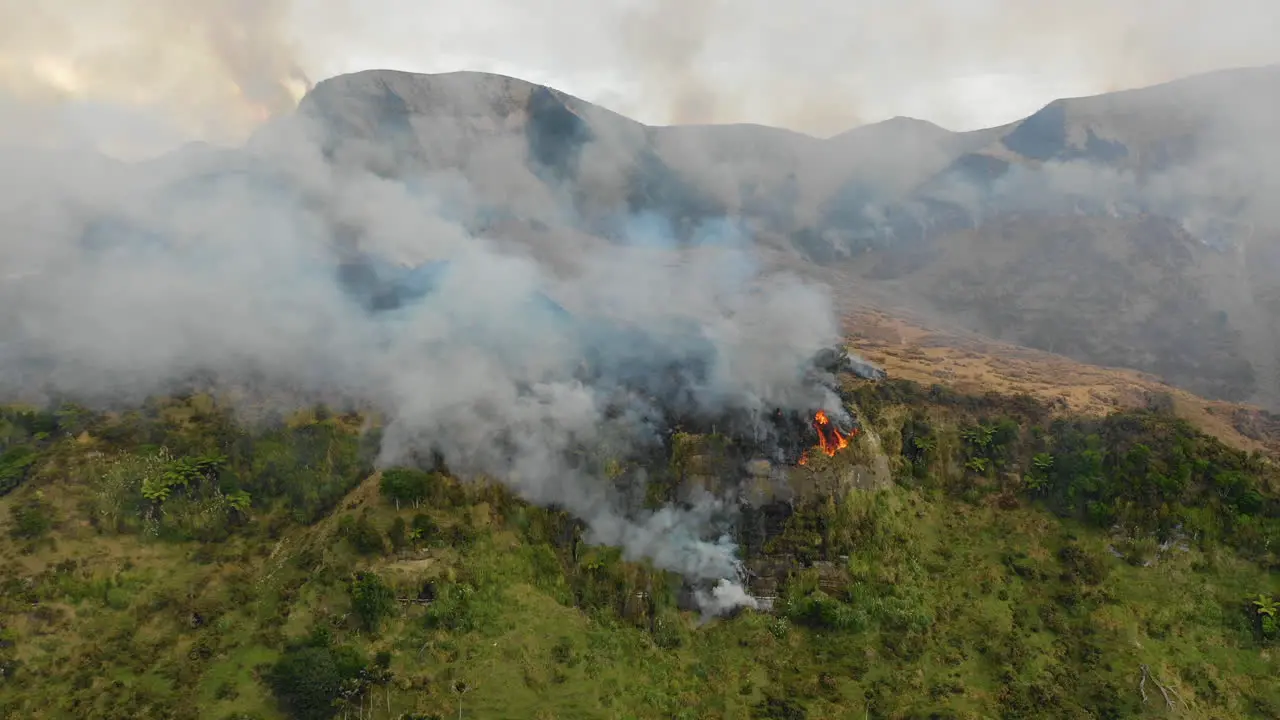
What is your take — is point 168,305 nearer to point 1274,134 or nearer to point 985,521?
point 985,521

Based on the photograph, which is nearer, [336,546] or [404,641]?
[404,641]

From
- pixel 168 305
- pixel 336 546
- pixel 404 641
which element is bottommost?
pixel 404 641

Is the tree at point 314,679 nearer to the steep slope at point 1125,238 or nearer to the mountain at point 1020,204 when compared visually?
the mountain at point 1020,204

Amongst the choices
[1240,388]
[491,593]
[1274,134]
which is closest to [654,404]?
[491,593]

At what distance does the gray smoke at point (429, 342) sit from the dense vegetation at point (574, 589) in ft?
11.8

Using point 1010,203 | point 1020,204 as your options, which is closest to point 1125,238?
point 1020,204

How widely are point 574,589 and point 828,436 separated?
2365 centimetres

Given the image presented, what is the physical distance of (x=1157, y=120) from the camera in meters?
184

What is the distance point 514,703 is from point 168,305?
53824 mm

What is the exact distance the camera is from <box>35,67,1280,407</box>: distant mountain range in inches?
5645

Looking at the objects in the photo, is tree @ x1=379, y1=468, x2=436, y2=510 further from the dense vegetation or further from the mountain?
the mountain

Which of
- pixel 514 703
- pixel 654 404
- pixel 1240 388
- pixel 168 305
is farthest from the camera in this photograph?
pixel 1240 388

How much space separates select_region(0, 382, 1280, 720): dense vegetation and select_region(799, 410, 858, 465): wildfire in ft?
4.16

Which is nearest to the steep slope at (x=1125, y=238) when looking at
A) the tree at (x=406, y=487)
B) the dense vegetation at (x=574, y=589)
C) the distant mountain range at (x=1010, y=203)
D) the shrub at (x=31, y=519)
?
the distant mountain range at (x=1010, y=203)
